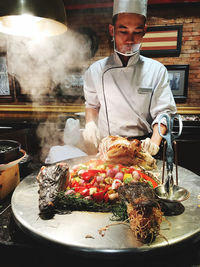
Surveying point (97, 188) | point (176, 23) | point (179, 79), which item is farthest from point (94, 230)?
point (176, 23)

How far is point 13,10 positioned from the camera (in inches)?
58.8

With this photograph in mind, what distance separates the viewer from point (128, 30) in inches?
108

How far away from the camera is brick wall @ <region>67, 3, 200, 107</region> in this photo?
19.2 feet

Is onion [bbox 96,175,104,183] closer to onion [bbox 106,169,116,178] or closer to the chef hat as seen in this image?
onion [bbox 106,169,116,178]

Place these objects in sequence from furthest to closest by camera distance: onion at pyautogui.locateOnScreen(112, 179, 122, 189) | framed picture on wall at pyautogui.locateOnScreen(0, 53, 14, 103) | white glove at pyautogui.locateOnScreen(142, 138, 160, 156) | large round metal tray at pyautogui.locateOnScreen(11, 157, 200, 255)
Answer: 1. framed picture on wall at pyautogui.locateOnScreen(0, 53, 14, 103)
2. white glove at pyautogui.locateOnScreen(142, 138, 160, 156)
3. onion at pyautogui.locateOnScreen(112, 179, 122, 189)
4. large round metal tray at pyautogui.locateOnScreen(11, 157, 200, 255)

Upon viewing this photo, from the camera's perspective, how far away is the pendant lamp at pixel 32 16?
1495 mm

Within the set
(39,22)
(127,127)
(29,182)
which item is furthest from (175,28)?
(29,182)

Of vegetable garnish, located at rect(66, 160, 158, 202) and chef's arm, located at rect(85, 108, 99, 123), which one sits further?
chef's arm, located at rect(85, 108, 99, 123)

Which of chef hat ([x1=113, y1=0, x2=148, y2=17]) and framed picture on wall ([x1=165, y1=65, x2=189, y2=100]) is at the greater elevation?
chef hat ([x1=113, y1=0, x2=148, y2=17])

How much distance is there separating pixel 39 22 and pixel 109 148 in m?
1.44

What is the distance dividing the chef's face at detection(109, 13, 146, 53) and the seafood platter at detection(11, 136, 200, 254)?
180 cm

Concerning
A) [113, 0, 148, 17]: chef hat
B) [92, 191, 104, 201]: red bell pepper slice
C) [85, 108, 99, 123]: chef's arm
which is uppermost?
[113, 0, 148, 17]: chef hat

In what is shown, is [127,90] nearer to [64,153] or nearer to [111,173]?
[64,153]

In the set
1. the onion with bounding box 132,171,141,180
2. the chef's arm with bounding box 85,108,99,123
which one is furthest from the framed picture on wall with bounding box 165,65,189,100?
the onion with bounding box 132,171,141,180
